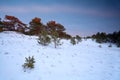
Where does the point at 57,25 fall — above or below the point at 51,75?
above

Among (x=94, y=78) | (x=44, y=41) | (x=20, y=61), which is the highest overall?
(x=44, y=41)

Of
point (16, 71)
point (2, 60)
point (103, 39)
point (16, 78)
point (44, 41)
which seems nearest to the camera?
point (16, 78)

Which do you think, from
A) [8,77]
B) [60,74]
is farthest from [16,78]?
[60,74]

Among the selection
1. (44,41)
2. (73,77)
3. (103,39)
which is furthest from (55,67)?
(103,39)

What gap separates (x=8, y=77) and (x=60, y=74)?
340 cm

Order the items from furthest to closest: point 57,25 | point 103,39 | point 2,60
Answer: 1. point 57,25
2. point 103,39
3. point 2,60

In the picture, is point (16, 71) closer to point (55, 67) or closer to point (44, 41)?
point (55, 67)

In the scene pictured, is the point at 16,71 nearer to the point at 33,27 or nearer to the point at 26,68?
the point at 26,68

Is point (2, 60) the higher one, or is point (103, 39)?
point (103, 39)

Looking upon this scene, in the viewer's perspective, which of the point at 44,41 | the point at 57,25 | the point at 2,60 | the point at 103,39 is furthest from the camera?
the point at 57,25

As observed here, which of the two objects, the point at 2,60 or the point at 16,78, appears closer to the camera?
the point at 16,78

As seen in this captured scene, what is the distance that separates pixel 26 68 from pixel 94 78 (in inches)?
187

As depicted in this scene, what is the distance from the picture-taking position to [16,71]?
870 cm

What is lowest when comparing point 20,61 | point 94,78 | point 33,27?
point 94,78
